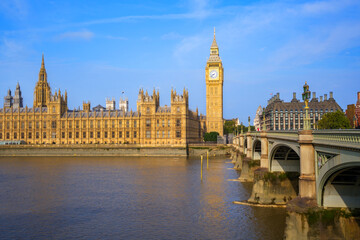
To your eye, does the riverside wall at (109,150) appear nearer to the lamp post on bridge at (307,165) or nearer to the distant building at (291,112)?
the distant building at (291,112)

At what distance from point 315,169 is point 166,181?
40.5 m

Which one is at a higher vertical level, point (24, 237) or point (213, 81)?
point (213, 81)

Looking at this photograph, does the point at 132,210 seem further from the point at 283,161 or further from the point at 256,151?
the point at 256,151

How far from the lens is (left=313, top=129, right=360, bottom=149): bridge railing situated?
19.2 metres

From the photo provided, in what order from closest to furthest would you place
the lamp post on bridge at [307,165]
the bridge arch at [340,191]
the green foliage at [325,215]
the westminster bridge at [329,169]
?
the westminster bridge at [329,169], the green foliage at [325,215], the bridge arch at [340,191], the lamp post on bridge at [307,165]

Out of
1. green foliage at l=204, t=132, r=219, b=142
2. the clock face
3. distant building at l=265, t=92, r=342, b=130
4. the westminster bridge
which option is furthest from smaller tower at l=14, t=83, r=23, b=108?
the westminster bridge

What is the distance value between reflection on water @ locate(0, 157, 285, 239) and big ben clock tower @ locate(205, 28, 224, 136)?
93.6 meters

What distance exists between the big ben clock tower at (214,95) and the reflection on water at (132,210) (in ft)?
307

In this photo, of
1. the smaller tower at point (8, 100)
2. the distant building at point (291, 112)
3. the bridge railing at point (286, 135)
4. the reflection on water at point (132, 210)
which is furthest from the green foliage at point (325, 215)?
the smaller tower at point (8, 100)

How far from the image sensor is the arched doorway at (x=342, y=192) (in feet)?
82.2

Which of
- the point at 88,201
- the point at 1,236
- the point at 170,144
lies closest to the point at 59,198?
the point at 88,201

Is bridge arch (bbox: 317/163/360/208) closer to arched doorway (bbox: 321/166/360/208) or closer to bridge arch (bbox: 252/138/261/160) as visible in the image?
arched doorway (bbox: 321/166/360/208)

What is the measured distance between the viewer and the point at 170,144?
138 meters

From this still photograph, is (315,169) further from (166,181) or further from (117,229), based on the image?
(166,181)
